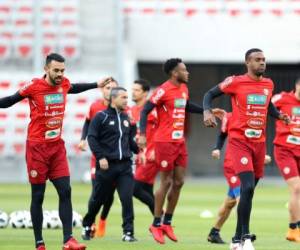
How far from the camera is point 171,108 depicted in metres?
15.4

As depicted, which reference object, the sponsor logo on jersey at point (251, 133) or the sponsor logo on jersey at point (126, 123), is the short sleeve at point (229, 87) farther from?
the sponsor logo on jersey at point (126, 123)

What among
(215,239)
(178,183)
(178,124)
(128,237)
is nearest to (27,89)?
(128,237)

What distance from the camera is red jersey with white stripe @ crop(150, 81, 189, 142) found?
15367 mm

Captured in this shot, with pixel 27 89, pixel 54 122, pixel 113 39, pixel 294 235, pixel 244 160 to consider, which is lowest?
pixel 294 235

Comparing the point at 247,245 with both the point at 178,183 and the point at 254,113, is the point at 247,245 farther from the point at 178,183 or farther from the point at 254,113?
the point at 178,183

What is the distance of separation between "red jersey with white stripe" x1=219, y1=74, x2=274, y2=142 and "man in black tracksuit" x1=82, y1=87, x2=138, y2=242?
231 centimetres

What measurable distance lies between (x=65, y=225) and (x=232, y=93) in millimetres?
2590

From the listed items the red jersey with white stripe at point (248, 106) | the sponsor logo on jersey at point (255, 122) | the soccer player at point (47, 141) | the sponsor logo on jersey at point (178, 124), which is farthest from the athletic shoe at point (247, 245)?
the sponsor logo on jersey at point (178, 124)

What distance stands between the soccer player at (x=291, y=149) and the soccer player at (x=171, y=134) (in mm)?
1511

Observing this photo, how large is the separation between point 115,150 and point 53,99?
Answer: 97.2 inches

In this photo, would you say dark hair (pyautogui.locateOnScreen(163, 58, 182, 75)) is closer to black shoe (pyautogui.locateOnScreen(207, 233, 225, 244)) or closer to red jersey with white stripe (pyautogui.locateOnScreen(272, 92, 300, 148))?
red jersey with white stripe (pyautogui.locateOnScreen(272, 92, 300, 148))

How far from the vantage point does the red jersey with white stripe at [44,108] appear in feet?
41.4

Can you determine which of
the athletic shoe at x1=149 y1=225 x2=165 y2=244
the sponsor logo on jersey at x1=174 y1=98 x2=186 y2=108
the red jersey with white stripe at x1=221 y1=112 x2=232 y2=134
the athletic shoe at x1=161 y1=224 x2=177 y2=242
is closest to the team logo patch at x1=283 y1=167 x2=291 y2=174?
the red jersey with white stripe at x1=221 y1=112 x2=232 y2=134

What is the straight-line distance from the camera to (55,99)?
12680 millimetres
